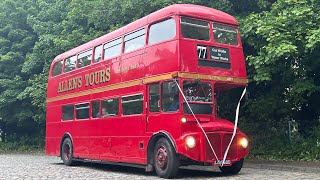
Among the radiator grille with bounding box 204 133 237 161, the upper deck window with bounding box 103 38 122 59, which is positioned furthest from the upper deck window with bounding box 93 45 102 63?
the radiator grille with bounding box 204 133 237 161

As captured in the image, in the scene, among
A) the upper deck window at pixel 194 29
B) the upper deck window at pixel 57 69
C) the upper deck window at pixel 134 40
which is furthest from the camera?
the upper deck window at pixel 57 69

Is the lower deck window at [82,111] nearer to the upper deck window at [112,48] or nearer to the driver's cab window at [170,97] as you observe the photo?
the upper deck window at [112,48]

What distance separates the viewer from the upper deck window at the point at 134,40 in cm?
1267

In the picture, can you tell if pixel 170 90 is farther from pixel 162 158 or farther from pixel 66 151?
pixel 66 151

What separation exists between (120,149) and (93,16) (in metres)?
10.3

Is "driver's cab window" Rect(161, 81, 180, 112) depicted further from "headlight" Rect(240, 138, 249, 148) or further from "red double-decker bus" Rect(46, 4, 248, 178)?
"headlight" Rect(240, 138, 249, 148)

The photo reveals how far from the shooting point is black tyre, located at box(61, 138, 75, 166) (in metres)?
17.0

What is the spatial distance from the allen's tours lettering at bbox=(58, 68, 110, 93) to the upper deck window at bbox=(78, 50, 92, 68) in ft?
1.56

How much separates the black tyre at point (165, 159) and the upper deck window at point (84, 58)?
550 cm

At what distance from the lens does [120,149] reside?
13.4 m

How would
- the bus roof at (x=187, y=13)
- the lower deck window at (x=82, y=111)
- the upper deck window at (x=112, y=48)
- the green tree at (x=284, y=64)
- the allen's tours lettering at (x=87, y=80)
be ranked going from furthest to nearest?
the lower deck window at (x=82, y=111) → the allen's tours lettering at (x=87, y=80) → the upper deck window at (x=112, y=48) → the green tree at (x=284, y=64) → the bus roof at (x=187, y=13)

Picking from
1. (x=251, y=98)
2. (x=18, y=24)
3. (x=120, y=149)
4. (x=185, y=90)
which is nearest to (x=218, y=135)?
(x=185, y=90)

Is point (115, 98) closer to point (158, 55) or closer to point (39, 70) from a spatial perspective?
point (158, 55)

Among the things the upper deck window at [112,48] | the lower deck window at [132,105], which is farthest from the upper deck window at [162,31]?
the upper deck window at [112,48]
